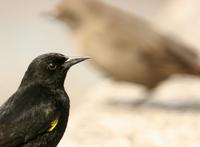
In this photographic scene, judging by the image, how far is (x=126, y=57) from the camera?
10461 millimetres

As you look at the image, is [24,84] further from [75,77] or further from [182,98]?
[75,77]

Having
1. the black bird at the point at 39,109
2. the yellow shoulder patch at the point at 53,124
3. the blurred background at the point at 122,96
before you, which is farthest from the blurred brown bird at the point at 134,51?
the yellow shoulder patch at the point at 53,124

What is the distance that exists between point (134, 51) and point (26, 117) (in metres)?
4.02

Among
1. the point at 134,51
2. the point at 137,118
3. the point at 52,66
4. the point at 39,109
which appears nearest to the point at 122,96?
the point at 134,51

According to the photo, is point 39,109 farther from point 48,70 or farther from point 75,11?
point 75,11

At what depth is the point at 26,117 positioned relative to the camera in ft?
21.7

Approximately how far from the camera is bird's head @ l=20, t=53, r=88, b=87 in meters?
6.93

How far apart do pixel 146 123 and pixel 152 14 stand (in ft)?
32.8

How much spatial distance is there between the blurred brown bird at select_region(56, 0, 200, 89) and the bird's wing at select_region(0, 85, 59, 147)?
3.69 m

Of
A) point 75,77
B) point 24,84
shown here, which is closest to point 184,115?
point 24,84

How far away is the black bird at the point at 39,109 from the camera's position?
6539mm

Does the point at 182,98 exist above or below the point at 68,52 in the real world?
below

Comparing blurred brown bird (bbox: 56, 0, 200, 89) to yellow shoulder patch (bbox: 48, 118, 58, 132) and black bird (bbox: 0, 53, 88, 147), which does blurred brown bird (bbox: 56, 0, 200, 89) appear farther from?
yellow shoulder patch (bbox: 48, 118, 58, 132)

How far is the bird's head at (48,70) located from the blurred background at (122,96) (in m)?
1.56
